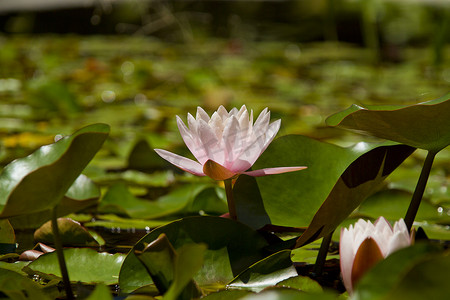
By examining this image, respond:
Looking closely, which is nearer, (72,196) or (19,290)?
(19,290)

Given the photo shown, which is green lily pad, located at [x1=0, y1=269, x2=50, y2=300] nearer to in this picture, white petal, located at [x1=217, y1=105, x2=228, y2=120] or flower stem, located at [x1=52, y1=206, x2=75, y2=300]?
flower stem, located at [x1=52, y1=206, x2=75, y2=300]

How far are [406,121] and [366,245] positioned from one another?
16 centimetres

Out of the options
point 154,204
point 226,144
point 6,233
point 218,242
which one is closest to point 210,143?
point 226,144

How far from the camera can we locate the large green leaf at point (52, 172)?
58 centimetres

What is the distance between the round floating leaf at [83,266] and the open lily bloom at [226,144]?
0.17 m

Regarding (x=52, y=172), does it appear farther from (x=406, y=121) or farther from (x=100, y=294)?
(x=406, y=121)

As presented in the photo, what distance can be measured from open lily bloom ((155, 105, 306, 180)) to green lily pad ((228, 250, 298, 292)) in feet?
0.38

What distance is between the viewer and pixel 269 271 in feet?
2.24

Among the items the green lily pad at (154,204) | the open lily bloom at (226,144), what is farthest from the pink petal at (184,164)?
the green lily pad at (154,204)

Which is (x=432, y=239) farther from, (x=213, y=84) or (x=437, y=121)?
(x=213, y=84)

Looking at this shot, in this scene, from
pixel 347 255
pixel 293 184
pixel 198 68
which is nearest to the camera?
pixel 347 255

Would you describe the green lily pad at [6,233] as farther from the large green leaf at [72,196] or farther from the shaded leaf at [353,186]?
the shaded leaf at [353,186]

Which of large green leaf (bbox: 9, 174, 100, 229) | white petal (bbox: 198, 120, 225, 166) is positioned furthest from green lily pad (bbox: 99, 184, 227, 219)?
white petal (bbox: 198, 120, 225, 166)

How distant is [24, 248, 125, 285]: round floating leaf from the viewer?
748 millimetres
